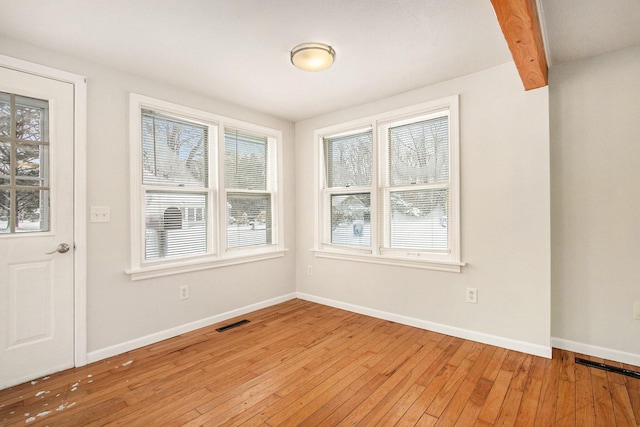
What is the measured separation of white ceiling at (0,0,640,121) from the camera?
1910 millimetres

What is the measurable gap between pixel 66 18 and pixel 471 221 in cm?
344

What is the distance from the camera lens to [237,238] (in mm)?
3717

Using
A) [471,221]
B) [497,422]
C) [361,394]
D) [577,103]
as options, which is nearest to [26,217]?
[361,394]

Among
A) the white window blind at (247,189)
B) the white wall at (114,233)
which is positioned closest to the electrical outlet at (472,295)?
the white window blind at (247,189)

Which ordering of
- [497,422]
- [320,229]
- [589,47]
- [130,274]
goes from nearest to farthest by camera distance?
[497,422], [589,47], [130,274], [320,229]

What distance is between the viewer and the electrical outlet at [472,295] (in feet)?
9.39

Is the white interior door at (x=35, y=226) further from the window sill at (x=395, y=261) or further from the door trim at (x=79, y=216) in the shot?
the window sill at (x=395, y=261)

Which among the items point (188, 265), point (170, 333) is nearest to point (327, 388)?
point (170, 333)

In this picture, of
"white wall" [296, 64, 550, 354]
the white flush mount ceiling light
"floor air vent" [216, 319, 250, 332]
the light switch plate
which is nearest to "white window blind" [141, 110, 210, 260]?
the light switch plate

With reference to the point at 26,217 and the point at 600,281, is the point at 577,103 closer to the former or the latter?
the point at 600,281

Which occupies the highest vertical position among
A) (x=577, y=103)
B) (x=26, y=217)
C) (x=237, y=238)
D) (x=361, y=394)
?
(x=577, y=103)

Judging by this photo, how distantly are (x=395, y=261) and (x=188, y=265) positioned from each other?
217 cm

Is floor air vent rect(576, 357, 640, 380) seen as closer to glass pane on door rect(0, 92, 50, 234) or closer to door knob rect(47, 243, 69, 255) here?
door knob rect(47, 243, 69, 255)

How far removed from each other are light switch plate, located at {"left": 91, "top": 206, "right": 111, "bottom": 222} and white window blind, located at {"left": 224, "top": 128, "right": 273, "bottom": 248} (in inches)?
47.1
